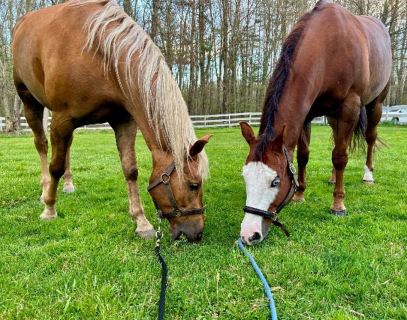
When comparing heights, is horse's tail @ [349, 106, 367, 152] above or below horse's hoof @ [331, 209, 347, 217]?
above

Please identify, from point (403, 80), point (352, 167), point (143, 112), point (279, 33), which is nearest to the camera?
point (143, 112)

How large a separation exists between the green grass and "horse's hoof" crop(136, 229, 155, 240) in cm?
7

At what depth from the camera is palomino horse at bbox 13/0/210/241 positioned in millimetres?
2846

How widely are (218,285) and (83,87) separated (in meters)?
1.96

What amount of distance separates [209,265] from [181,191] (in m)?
0.59

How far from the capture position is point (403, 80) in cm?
3319

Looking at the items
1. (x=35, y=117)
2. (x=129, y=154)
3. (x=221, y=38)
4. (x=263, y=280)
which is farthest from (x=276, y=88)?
(x=221, y=38)

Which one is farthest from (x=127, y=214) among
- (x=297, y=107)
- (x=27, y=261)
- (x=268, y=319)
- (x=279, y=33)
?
(x=279, y=33)

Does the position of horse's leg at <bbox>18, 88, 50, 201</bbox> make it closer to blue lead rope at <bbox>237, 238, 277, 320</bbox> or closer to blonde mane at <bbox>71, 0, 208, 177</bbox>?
blonde mane at <bbox>71, 0, 208, 177</bbox>

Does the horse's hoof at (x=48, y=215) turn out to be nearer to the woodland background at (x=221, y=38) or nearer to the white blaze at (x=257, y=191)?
the white blaze at (x=257, y=191)

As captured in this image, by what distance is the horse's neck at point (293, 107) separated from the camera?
313 centimetres

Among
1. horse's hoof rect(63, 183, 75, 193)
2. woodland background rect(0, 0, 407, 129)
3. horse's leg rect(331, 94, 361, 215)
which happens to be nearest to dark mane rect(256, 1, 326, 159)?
horse's leg rect(331, 94, 361, 215)

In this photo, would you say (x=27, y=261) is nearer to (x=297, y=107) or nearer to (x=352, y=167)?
(x=297, y=107)

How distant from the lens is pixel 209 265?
262 cm
